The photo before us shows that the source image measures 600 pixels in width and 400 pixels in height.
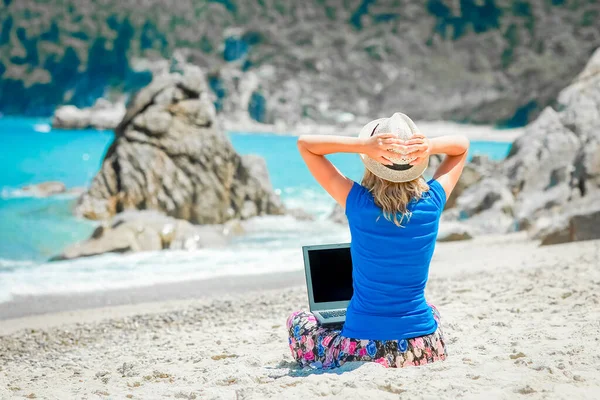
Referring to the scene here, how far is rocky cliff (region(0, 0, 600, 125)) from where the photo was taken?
115312 millimetres

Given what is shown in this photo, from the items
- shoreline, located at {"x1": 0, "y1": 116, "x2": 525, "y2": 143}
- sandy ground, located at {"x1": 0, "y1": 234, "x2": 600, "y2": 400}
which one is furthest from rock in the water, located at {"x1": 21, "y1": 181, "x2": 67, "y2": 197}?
shoreline, located at {"x1": 0, "y1": 116, "x2": 525, "y2": 143}

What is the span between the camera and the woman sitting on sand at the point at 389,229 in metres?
3.32

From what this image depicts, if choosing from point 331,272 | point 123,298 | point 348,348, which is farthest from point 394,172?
point 123,298

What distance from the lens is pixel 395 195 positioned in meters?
3.33

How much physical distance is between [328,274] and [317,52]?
132 metres

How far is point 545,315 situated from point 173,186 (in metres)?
11.5

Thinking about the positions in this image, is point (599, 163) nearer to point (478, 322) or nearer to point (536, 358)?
point (478, 322)

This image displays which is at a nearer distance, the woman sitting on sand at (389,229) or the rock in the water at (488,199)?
the woman sitting on sand at (389,229)

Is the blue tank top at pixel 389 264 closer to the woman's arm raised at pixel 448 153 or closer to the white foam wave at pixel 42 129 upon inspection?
the woman's arm raised at pixel 448 153

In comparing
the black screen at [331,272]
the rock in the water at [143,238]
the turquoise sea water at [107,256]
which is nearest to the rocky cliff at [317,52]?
the turquoise sea water at [107,256]

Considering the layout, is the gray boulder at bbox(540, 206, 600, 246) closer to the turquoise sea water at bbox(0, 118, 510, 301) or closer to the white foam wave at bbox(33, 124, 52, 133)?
the turquoise sea water at bbox(0, 118, 510, 301)

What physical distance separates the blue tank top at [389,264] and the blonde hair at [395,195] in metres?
0.03

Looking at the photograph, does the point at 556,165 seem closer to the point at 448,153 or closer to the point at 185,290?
the point at 185,290

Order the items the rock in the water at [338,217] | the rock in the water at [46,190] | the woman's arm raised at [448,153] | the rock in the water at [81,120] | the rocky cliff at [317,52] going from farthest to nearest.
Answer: the rocky cliff at [317,52] → the rock in the water at [81,120] → the rock in the water at [46,190] → the rock in the water at [338,217] → the woman's arm raised at [448,153]
